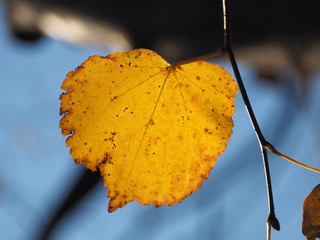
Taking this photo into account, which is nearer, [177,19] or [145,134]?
[145,134]

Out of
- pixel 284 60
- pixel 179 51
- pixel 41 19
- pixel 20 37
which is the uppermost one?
pixel 284 60

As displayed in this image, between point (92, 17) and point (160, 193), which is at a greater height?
point (160, 193)

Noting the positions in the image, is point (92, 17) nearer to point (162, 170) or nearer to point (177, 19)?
point (177, 19)

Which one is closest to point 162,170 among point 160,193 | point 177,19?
point 160,193

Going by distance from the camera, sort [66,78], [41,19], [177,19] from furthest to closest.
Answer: [41,19] → [177,19] → [66,78]
